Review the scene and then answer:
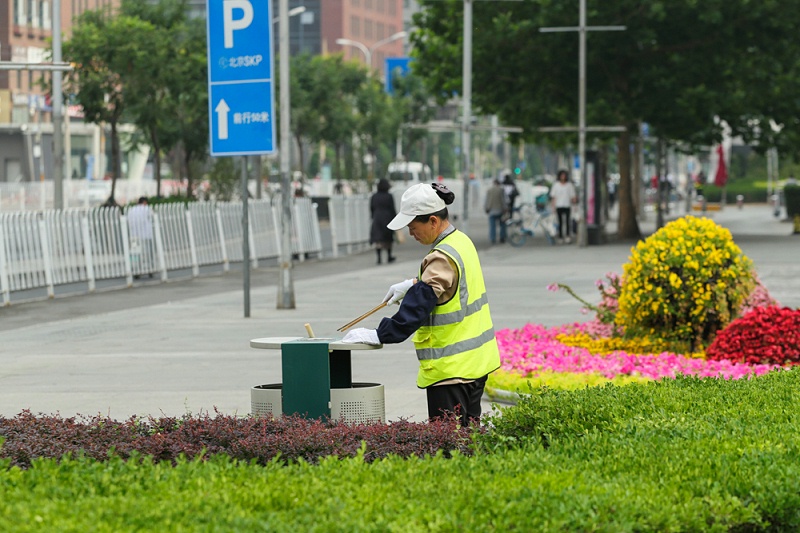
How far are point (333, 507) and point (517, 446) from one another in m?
1.49

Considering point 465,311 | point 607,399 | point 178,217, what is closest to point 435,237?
point 465,311

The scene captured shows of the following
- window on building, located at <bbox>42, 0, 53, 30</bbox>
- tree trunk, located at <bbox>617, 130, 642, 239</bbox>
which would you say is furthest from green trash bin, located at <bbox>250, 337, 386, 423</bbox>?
window on building, located at <bbox>42, 0, 53, 30</bbox>

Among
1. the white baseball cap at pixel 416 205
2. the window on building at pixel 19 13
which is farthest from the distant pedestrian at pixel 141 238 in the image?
the window on building at pixel 19 13

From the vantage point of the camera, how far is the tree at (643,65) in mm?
37938

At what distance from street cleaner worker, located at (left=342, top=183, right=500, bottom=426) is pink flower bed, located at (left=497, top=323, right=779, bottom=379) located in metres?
3.84

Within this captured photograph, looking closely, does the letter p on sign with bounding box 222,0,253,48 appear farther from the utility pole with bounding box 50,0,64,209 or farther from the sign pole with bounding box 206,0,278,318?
the utility pole with bounding box 50,0,64,209

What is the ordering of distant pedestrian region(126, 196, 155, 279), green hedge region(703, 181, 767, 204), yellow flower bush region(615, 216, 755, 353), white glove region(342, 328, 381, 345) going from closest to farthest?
1. white glove region(342, 328, 381, 345)
2. yellow flower bush region(615, 216, 755, 353)
3. distant pedestrian region(126, 196, 155, 279)
4. green hedge region(703, 181, 767, 204)

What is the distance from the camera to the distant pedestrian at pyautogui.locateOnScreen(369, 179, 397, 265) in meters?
30.8

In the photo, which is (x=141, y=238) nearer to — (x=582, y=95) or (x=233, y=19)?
(x=233, y=19)

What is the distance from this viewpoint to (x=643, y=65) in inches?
1561

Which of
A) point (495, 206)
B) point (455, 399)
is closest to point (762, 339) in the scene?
point (455, 399)

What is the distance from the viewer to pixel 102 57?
37.3m

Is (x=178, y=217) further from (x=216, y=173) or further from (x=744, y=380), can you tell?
(x=744, y=380)

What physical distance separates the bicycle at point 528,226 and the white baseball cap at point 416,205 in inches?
1236
